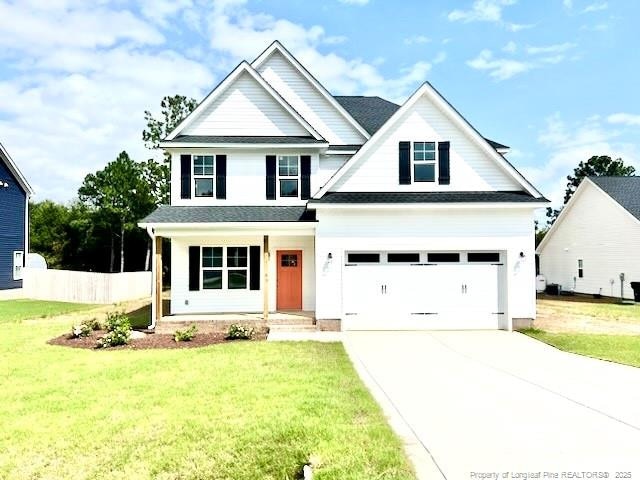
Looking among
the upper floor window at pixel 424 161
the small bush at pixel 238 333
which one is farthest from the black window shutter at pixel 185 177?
the upper floor window at pixel 424 161

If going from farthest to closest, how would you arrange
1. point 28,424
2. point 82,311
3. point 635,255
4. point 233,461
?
point 635,255, point 82,311, point 28,424, point 233,461

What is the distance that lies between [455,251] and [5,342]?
1348cm

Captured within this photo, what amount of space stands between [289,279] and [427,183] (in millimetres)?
5901

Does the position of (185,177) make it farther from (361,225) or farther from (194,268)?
(361,225)


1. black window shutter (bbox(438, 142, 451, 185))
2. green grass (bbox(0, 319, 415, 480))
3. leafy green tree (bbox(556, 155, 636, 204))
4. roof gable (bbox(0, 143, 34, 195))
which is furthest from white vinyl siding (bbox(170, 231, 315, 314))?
leafy green tree (bbox(556, 155, 636, 204))

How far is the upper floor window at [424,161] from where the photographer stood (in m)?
15.3

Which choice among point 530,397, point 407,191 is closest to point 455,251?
point 407,191

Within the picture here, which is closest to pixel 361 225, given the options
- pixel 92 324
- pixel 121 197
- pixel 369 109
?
pixel 369 109

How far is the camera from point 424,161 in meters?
15.3

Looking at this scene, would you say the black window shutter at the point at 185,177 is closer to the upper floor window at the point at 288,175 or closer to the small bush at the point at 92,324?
the upper floor window at the point at 288,175

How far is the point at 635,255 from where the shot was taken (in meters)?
24.3

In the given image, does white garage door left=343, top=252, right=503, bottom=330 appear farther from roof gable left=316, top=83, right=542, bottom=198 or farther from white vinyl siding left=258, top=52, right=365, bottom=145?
white vinyl siding left=258, top=52, right=365, bottom=145

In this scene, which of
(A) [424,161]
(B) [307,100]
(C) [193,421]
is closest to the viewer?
(C) [193,421]

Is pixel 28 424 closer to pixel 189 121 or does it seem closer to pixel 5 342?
pixel 5 342
